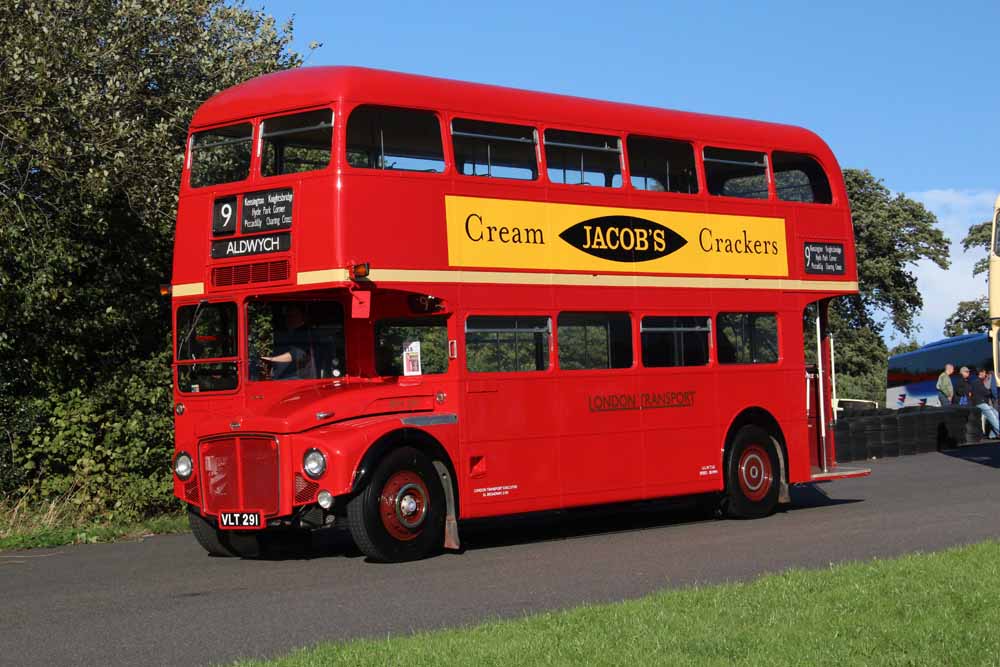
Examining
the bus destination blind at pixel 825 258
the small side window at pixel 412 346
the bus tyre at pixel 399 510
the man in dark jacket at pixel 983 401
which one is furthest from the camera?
the man in dark jacket at pixel 983 401

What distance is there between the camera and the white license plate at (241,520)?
1276cm

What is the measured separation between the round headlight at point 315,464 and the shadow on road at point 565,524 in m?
1.56

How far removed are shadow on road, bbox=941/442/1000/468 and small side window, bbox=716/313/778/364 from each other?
28.7 ft

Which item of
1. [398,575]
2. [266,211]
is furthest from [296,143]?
[398,575]

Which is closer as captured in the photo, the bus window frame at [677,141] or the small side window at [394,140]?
the small side window at [394,140]

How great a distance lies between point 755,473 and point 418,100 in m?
6.06

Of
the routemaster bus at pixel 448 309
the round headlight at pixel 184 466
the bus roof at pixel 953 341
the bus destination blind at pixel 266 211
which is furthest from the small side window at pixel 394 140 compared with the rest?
the bus roof at pixel 953 341

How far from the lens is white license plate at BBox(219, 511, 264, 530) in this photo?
1276cm

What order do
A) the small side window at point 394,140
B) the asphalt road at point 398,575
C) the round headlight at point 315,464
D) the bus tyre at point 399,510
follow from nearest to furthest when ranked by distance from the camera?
the asphalt road at point 398,575 < the round headlight at point 315,464 < the bus tyre at point 399,510 < the small side window at point 394,140

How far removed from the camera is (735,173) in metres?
16.8

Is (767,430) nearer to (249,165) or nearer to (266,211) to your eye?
(266,211)

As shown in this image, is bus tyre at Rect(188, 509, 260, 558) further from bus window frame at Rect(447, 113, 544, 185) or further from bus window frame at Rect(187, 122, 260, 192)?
bus window frame at Rect(447, 113, 544, 185)

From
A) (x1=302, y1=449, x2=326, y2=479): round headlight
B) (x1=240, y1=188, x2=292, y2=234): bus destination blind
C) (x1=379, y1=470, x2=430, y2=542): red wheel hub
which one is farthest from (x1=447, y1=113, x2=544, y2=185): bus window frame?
(x1=302, y1=449, x2=326, y2=479): round headlight

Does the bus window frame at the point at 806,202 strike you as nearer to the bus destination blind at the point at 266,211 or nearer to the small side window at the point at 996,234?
the small side window at the point at 996,234
